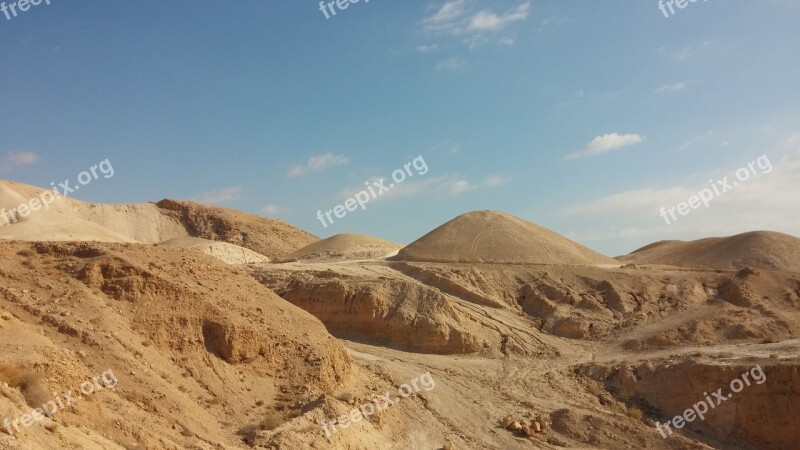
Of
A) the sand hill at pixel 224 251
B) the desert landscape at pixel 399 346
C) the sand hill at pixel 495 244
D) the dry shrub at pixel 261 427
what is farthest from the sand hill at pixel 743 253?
the dry shrub at pixel 261 427

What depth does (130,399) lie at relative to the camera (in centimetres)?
934

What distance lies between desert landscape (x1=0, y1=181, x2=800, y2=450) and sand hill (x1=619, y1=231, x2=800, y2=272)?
1320cm

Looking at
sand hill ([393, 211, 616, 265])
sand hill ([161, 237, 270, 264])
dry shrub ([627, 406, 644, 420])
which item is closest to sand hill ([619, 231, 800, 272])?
sand hill ([393, 211, 616, 265])

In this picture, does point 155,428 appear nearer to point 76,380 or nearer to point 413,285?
point 76,380

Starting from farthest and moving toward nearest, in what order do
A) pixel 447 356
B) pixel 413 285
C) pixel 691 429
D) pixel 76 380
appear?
pixel 413 285
pixel 447 356
pixel 691 429
pixel 76 380

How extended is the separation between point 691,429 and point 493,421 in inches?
218

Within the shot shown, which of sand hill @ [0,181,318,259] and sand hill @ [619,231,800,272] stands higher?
sand hill @ [0,181,318,259]

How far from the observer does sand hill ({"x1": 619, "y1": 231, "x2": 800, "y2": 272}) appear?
4416 cm

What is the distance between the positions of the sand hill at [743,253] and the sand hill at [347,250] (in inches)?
746

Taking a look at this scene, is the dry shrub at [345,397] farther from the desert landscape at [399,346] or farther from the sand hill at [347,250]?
the sand hill at [347,250]

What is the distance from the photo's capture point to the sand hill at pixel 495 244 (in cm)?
3269

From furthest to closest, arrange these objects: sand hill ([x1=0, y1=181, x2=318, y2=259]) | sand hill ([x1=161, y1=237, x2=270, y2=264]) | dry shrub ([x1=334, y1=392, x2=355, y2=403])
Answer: sand hill ([x1=0, y1=181, x2=318, y2=259]) < sand hill ([x1=161, y1=237, x2=270, y2=264]) < dry shrub ([x1=334, y1=392, x2=355, y2=403])

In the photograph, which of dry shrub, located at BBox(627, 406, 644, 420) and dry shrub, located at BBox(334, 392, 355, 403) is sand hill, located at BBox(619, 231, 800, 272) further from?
dry shrub, located at BBox(334, 392, 355, 403)

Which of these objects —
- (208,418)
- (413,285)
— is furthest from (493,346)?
(208,418)
